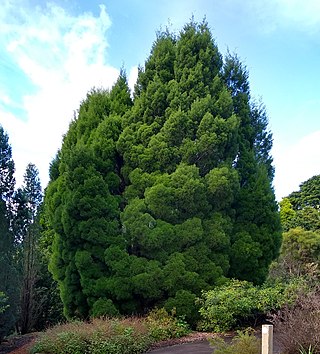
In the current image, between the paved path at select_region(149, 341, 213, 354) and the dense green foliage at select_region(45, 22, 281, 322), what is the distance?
168 centimetres

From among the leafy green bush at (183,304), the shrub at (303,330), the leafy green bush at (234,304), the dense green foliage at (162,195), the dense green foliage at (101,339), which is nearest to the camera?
the shrub at (303,330)

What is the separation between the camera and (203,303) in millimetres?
11086

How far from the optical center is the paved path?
8.65 metres

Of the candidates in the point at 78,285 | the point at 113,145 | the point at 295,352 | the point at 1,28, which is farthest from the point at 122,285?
the point at 1,28

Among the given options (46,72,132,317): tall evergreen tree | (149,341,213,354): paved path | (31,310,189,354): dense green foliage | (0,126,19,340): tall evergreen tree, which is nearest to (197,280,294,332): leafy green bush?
(149,341,213,354): paved path

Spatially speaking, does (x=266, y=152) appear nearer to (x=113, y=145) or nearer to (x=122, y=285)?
(x=113, y=145)

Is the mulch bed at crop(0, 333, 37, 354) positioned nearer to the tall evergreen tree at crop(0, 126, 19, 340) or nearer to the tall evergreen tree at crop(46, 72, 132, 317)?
the tall evergreen tree at crop(0, 126, 19, 340)

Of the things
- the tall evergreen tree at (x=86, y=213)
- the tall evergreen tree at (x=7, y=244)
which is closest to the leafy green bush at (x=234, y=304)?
the tall evergreen tree at (x=86, y=213)

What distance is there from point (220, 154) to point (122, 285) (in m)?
4.71

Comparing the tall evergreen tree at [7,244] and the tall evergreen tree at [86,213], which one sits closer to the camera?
the tall evergreen tree at [86,213]

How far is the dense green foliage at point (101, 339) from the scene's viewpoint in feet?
28.3

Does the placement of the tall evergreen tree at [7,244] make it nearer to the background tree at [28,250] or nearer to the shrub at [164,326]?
the background tree at [28,250]

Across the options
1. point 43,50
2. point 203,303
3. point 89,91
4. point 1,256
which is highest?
point 89,91

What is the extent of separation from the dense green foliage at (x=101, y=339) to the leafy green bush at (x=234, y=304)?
152 cm
